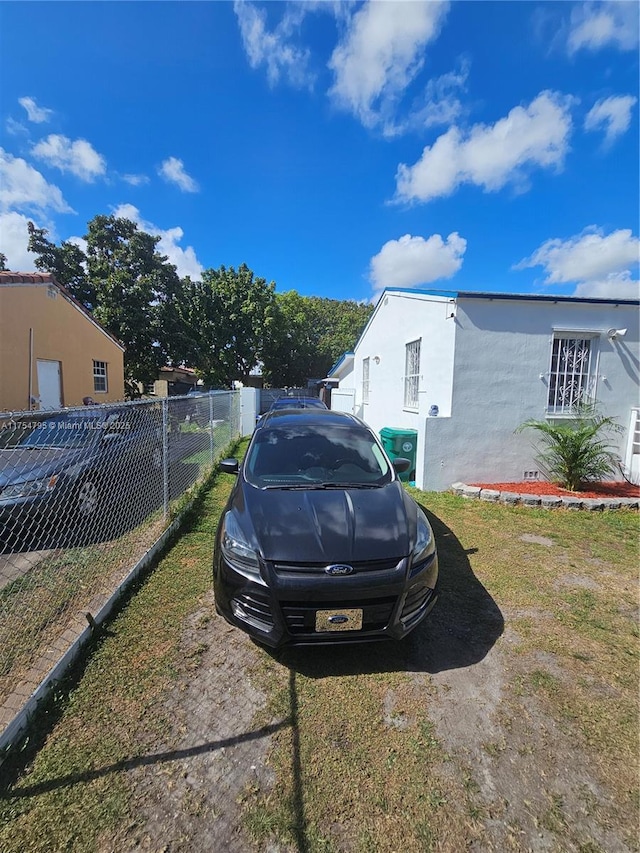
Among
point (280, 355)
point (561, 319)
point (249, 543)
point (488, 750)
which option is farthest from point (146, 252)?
point (488, 750)

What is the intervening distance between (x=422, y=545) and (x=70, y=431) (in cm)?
452

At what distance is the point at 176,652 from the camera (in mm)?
2721

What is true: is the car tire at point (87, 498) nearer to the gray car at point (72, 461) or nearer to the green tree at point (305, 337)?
the gray car at point (72, 461)

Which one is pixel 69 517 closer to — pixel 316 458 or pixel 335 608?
pixel 316 458

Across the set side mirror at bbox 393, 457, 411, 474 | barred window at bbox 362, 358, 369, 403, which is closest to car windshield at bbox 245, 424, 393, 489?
side mirror at bbox 393, 457, 411, 474

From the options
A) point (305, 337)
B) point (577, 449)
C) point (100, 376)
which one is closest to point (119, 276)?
point (100, 376)

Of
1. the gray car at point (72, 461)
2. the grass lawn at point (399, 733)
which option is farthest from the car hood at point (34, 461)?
the grass lawn at point (399, 733)

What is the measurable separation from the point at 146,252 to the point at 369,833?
25312 millimetres

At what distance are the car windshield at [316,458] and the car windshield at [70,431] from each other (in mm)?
2053

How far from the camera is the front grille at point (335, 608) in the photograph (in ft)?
7.85

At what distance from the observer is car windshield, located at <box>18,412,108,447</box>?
4539 millimetres

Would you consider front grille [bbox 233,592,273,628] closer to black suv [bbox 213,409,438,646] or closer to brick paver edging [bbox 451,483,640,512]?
black suv [bbox 213,409,438,646]

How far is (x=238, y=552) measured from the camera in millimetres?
2639

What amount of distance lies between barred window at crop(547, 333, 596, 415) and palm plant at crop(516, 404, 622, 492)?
230mm
